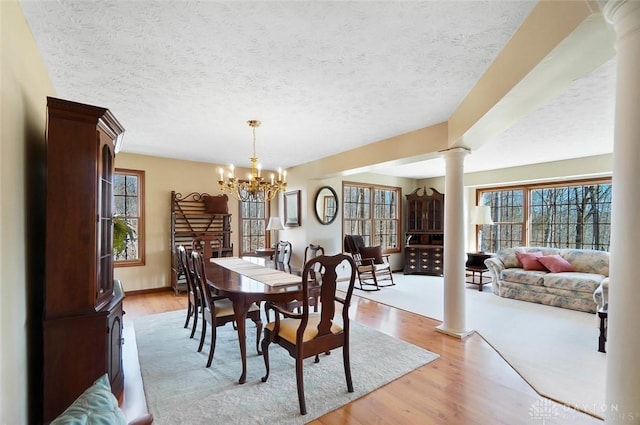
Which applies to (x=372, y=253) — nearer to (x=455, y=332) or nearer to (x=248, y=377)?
(x=455, y=332)

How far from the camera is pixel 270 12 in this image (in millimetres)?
1636

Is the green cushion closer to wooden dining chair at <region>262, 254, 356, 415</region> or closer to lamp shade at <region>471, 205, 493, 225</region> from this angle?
wooden dining chair at <region>262, 254, 356, 415</region>

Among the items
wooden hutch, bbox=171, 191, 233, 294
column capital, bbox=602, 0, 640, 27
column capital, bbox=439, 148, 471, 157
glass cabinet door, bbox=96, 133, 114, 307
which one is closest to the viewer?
column capital, bbox=602, 0, 640, 27

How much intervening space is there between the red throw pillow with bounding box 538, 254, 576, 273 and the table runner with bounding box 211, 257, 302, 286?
15.0 feet

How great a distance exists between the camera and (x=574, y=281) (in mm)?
4559

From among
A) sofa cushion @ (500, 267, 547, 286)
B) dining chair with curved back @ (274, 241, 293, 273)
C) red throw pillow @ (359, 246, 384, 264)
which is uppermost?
dining chair with curved back @ (274, 241, 293, 273)

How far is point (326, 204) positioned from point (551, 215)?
15.2 ft

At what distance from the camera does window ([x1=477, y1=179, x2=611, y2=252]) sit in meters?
5.64

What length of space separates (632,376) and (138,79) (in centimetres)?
333

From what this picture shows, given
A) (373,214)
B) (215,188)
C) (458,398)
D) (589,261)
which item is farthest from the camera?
(373,214)

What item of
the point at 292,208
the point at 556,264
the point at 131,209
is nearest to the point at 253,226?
the point at 292,208

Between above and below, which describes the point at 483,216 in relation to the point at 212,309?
above

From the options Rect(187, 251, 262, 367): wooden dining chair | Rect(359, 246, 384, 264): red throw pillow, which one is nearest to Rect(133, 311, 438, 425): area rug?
Rect(187, 251, 262, 367): wooden dining chair

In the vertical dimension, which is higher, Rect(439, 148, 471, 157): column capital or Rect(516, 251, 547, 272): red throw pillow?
Rect(439, 148, 471, 157): column capital
